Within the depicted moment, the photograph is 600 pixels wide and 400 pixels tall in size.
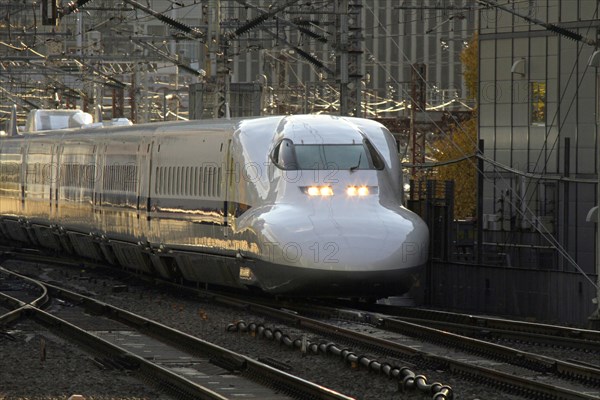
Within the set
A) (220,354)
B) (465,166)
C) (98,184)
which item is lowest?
(220,354)

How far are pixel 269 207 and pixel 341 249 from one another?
146cm

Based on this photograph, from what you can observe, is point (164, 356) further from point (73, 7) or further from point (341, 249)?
point (73, 7)

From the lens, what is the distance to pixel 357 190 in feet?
68.1

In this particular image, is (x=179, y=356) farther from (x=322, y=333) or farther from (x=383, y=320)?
(x=383, y=320)

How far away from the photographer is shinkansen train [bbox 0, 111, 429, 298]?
19891mm

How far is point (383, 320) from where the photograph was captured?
750 inches

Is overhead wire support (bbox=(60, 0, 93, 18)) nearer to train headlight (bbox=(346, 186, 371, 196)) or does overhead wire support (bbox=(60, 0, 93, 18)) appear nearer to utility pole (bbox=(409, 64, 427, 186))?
train headlight (bbox=(346, 186, 371, 196))

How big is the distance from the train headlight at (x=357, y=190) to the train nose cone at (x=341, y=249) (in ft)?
0.66

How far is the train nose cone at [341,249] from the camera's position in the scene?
64.7ft

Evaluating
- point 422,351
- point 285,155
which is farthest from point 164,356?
point 285,155

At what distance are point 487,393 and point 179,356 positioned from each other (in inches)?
163

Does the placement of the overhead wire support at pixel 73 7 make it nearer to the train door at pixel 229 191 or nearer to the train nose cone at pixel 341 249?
the train door at pixel 229 191

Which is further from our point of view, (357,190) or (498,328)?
(357,190)

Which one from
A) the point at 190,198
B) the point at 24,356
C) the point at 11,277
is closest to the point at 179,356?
the point at 24,356
